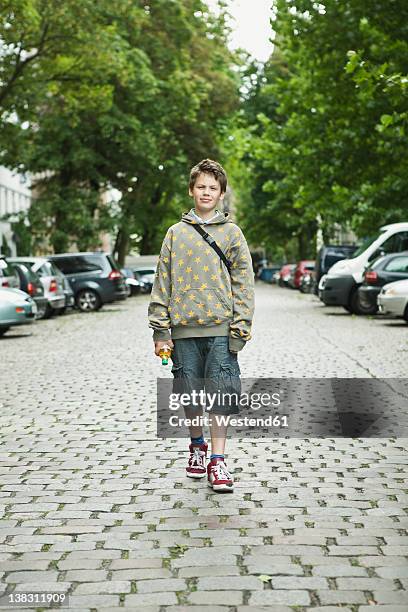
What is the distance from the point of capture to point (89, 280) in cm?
3400

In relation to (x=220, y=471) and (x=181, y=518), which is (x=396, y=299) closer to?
(x=220, y=471)

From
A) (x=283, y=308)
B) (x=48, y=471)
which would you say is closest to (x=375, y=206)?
(x=283, y=308)

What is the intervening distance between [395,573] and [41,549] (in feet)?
5.12

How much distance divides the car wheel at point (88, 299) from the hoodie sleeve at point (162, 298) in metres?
27.8

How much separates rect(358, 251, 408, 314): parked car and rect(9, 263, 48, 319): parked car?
24.6 feet

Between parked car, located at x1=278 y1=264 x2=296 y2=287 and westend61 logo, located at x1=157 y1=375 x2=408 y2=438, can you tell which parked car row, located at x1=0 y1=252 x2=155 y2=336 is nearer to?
westend61 logo, located at x1=157 y1=375 x2=408 y2=438

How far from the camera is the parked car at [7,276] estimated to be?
22484 mm

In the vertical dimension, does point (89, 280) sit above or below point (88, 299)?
above

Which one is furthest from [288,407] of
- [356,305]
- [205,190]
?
[356,305]

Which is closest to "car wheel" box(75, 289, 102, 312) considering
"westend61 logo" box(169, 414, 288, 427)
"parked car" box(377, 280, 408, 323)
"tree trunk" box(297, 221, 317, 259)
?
"parked car" box(377, 280, 408, 323)

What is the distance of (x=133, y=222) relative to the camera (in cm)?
4878

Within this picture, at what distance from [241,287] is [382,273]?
790 inches

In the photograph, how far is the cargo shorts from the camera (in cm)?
627

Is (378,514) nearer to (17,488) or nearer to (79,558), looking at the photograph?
(79,558)
